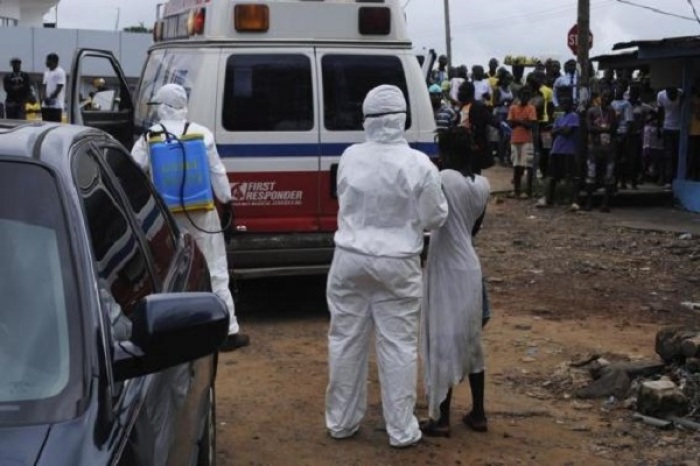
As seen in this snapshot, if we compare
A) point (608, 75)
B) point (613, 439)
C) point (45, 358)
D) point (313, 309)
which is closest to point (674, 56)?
point (608, 75)

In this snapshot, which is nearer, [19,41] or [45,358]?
[45,358]

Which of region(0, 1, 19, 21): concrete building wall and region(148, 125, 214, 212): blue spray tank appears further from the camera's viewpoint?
region(0, 1, 19, 21): concrete building wall

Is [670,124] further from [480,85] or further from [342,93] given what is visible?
[342,93]

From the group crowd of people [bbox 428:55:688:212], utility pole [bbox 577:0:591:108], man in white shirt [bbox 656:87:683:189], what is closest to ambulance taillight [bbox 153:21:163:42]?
crowd of people [bbox 428:55:688:212]

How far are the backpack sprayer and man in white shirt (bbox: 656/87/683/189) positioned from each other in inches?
439

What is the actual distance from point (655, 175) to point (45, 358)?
1649cm

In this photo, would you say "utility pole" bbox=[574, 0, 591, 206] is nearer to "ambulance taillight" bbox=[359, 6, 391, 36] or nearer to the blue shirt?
the blue shirt

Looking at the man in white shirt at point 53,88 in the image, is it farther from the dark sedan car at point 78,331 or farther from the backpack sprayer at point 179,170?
the dark sedan car at point 78,331

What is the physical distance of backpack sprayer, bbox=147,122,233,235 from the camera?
6566 mm

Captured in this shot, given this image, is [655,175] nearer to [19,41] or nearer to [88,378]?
[88,378]

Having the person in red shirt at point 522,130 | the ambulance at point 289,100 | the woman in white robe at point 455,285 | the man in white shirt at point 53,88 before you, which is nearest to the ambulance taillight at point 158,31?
the ambulance at point 289,100

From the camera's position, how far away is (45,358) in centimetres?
255

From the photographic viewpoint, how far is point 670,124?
1628cm

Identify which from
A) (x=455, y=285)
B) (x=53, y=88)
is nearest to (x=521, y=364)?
(x=455, y=285)
